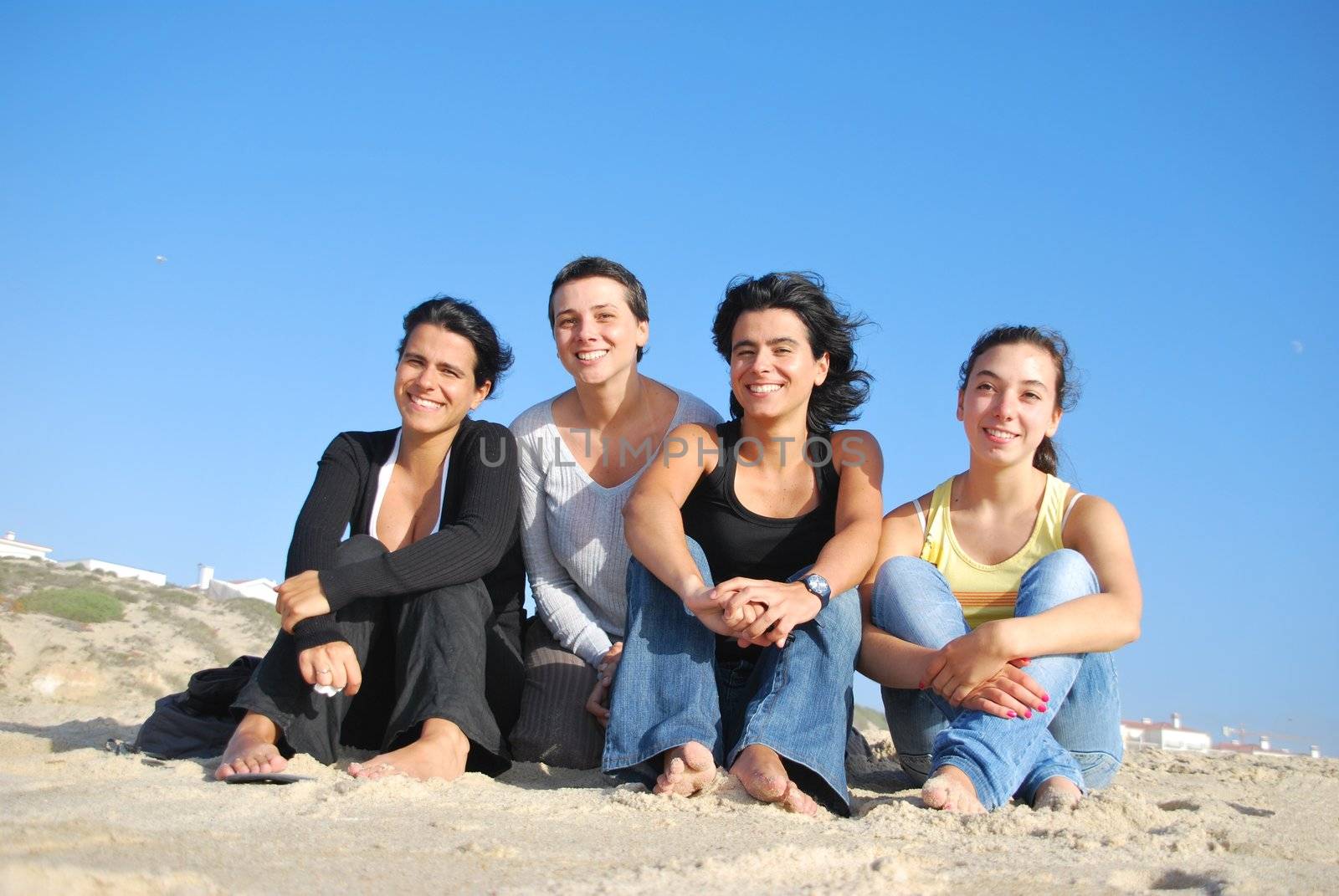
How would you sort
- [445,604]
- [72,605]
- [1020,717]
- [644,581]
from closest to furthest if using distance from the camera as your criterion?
1. [1020,717]
2. [644,581]
3. [445,604]
4. [72,605]

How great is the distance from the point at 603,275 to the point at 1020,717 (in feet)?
8.15

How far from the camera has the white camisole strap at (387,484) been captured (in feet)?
13.6

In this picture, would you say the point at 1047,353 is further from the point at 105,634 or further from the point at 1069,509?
the point at 105,634

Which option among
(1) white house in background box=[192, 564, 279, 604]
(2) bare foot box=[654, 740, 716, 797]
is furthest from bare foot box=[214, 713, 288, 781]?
(1) white house in background box=[192, 564, 279, 604]

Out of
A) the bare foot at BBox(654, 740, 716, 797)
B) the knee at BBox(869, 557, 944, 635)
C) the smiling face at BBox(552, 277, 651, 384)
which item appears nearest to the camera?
the bare foot at BBox(654, 740, 716, 797)

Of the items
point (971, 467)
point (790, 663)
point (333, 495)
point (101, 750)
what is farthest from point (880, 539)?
point (101, 750)

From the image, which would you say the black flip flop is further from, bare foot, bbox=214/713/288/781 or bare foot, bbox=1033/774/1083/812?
bare foot, bbox=1033/774/1083/812

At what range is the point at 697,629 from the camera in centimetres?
344

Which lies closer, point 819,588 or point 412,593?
point 819,588

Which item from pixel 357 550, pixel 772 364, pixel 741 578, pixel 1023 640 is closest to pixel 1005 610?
pixel 1023 640

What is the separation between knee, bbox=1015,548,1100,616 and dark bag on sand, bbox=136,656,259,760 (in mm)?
2737

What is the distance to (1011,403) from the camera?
3822 mm

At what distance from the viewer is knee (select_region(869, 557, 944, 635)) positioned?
3.58 metres

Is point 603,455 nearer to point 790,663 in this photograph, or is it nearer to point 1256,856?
point 790,663
